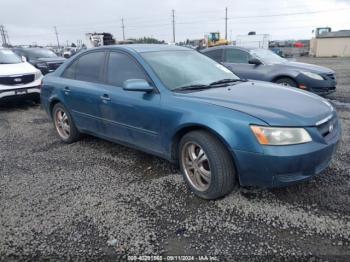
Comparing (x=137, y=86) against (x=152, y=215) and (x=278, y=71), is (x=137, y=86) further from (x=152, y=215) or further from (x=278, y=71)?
(x=278, y=71)

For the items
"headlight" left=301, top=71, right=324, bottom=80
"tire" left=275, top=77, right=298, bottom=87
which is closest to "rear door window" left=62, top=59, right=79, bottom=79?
"tire" left=275, top=77, right=298, bottom=87

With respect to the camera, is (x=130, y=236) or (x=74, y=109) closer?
(x=130, y=236)

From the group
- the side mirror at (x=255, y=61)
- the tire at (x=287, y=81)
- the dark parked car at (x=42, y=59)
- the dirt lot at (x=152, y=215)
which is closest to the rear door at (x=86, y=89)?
the dirt lot at (x=152, y=215)

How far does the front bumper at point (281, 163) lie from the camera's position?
2684mm

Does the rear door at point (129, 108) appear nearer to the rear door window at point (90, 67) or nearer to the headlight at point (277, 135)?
the rear door window at point (90, 67)

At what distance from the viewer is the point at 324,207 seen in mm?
2990

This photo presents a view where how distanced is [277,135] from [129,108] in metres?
1.81

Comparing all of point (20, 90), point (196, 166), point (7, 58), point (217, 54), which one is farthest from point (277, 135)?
point (7, 58)

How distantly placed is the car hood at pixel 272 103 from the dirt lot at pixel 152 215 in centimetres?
87

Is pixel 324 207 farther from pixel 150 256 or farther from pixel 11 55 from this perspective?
pixel 11 55

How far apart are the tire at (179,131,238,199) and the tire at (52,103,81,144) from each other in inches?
93.9

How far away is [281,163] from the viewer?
268 cm

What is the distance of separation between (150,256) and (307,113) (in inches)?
75.1

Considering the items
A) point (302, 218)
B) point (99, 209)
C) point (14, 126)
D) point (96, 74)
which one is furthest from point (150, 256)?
point (14, 126)
